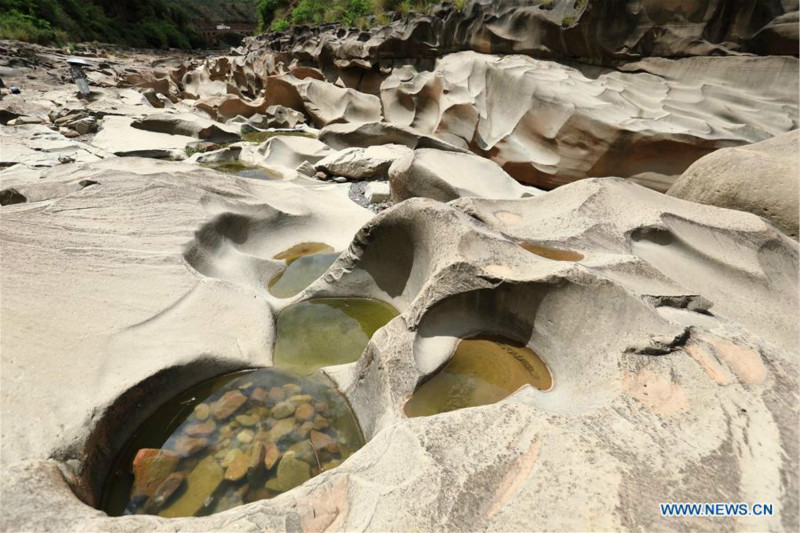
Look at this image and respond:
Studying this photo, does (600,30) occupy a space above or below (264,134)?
above

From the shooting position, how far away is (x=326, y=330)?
2658 millimetres

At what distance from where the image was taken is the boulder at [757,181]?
9.29 ft

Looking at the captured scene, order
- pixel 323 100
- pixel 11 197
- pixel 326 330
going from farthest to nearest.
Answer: pixel 323 100
pixel 11 197
pixel 326 330

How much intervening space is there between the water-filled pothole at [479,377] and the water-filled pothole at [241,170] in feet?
15.7

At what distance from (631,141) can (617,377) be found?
12.3 feet

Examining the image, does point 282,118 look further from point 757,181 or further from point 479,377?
point 479,377

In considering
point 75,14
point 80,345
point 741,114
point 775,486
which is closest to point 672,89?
point 741,114

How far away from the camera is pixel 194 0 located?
161ft

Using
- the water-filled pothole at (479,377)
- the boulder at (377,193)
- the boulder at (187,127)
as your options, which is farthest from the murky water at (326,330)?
the boulder at (187,127)

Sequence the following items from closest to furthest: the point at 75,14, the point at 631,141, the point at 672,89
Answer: the point at 631,141, the point at 672,89, the point at 75,14

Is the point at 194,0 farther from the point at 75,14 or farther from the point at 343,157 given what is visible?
the point at 343,157

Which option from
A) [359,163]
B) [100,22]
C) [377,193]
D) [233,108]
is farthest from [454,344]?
[100,22]

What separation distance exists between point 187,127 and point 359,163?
4.58 m

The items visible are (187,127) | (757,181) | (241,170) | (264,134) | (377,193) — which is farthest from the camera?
(264,134)
